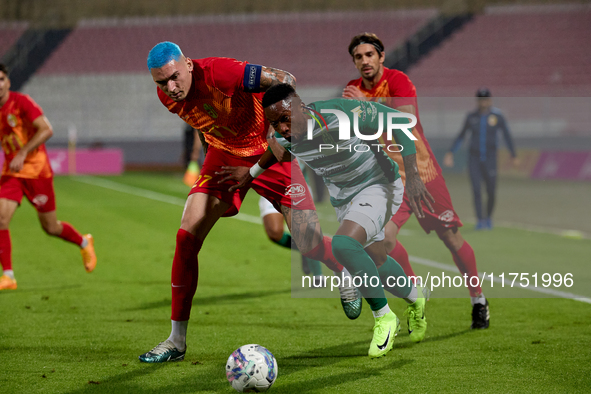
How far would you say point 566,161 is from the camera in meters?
21.1

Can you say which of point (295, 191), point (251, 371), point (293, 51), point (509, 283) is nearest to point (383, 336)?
point (251, 371)

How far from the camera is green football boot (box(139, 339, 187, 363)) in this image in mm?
4328

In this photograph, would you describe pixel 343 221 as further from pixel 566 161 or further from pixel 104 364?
Answer: pixel 566 161

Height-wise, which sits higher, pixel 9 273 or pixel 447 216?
pixel 447 216

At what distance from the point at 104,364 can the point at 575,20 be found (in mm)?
28204

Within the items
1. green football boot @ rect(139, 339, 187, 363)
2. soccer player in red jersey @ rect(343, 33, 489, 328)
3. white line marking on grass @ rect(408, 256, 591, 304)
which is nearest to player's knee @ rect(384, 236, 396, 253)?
soccer player in red jersey @ rect(343, 33, 489, 328)

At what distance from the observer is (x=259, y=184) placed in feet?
15.6

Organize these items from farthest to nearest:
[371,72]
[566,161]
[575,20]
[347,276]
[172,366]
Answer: [575,20]
[566,161]
[371,72]
[347,276]
[172,366]

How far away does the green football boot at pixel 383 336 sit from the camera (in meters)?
4.31

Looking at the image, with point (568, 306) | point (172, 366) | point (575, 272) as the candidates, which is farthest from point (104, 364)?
point (575, 272)

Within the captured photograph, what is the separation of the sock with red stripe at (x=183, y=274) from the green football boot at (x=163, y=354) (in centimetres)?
17

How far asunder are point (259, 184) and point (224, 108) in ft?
1.85

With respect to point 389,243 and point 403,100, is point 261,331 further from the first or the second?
point 403,100

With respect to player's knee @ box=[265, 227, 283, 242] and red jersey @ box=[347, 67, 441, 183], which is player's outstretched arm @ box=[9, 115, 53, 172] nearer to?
player's knee @ box=[265, 227, 283, 242]
